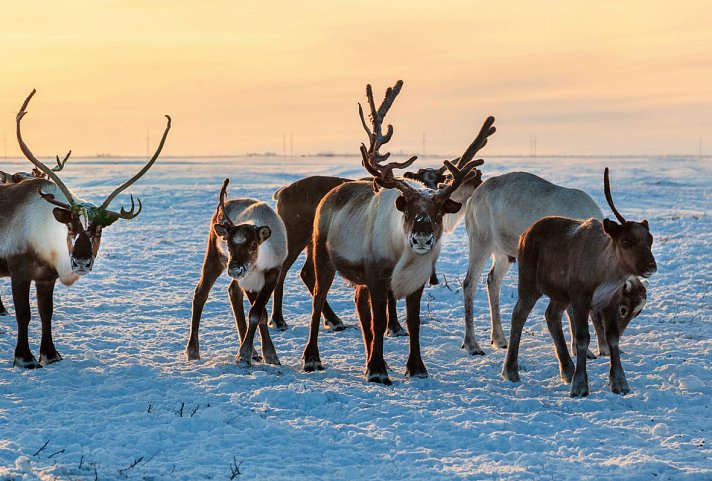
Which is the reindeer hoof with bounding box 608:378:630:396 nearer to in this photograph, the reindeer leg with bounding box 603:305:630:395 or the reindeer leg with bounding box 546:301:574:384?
the reindeer leg with bounding box 603:305:630:395

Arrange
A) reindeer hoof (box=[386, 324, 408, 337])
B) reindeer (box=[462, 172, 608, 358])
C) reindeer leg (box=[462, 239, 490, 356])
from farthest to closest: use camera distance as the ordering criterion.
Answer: reindeer hoof (box=[386, 324, 408, 337])
reindeer (box=[462, 172, 608, 358])
reindeer leg (box=[462, 239, 490, 356])

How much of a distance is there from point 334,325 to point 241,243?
2.76 meters

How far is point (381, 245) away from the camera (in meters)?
7.84

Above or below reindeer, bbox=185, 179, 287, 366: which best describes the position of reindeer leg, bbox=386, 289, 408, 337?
below

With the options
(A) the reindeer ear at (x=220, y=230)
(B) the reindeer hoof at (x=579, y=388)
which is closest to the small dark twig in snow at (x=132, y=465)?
(A) the reindeer ear at (x=220, y=230)

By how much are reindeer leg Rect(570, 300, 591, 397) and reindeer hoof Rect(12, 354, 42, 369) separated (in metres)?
4.88

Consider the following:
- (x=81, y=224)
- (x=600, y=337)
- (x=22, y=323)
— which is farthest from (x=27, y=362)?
(x=600, y=337)

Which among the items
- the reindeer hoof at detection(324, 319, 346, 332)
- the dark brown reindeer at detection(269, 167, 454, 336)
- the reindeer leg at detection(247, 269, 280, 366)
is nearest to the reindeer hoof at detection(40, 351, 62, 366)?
the reindeer leg at detection(247, 269, 280, 366)

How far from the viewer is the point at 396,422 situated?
632 centimetres

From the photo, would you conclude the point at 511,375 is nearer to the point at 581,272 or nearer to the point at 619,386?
the point at 619,386

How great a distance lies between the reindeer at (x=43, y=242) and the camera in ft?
26.1

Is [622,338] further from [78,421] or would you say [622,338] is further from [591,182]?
[591,182]

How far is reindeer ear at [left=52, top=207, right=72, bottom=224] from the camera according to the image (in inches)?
310

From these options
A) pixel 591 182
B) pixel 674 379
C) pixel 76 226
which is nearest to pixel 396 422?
pixel 674 379
